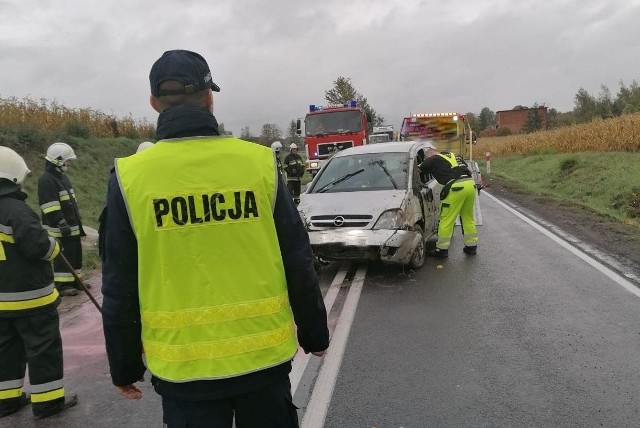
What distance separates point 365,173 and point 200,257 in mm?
6409

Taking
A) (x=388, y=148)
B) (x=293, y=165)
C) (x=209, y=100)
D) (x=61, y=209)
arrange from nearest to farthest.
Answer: (x=209, y=100), (x=61, y=209), (x=388, y=148), (x=293, y=165)

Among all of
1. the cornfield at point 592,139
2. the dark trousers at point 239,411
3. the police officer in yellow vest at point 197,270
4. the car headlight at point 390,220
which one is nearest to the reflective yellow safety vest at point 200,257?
the police officer in yellow vest at point 197,270

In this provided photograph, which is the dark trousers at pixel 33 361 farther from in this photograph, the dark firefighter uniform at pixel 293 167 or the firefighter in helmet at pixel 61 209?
the dark firefighter uniform at pixel 293 167

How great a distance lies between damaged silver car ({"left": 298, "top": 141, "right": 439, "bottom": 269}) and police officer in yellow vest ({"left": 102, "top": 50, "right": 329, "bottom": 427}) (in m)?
4.89

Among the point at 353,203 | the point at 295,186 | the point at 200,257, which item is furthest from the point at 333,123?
the point at 200,257

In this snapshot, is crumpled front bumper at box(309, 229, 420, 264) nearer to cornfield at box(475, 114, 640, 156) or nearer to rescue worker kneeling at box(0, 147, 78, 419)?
rescue worker kneeling at box(0, 147, 78, 419)

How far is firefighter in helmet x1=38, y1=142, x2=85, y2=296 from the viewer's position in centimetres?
661

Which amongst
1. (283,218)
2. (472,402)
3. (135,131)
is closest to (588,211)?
(472,402)

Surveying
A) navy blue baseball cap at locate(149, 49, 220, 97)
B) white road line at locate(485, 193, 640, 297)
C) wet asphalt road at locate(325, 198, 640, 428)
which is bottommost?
white road line at locate(485, 193, 640, 297)

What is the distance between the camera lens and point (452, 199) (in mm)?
7980

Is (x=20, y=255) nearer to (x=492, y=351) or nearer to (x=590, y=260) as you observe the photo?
(x=492, y=351)

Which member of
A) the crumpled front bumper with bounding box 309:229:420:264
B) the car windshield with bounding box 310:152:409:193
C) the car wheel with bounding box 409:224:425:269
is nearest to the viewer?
the crumpled front bumper with bounding box 309:229:420:264

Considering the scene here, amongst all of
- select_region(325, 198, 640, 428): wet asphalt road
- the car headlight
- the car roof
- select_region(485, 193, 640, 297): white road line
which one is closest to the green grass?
select_region(485, 193, 640, 297): white road line

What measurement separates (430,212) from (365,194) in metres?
1.44
